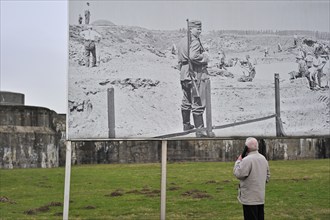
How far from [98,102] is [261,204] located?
2342 millimetres

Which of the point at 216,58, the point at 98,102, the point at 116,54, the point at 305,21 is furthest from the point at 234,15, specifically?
the point at 98,102

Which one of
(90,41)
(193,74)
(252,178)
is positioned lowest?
(252,178)

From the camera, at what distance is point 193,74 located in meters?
6.37

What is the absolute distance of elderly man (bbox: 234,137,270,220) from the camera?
501 centimetres

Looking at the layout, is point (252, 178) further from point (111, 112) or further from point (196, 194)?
point (196, 194)

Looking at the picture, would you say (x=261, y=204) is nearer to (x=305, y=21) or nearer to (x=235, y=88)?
(x=235, y=88)

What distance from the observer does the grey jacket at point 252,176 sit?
5.00 metres

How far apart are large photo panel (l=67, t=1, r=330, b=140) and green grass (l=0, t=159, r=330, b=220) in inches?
94.4

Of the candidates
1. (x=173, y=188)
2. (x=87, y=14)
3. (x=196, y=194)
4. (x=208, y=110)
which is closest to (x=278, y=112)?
(x=208, y=110)

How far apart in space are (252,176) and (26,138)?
1961cm

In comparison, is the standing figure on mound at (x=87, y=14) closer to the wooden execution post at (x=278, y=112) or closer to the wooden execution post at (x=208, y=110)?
the wooden execution post at (x=208, y=110)

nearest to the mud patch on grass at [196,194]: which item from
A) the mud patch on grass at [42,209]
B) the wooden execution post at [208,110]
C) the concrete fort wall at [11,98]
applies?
the mud patch on grass at [42,209]

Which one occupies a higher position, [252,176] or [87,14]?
[87,14]

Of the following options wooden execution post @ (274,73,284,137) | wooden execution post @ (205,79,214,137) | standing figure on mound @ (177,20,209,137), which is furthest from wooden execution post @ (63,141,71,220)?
wooden execution post @ (274,73,284,137)
